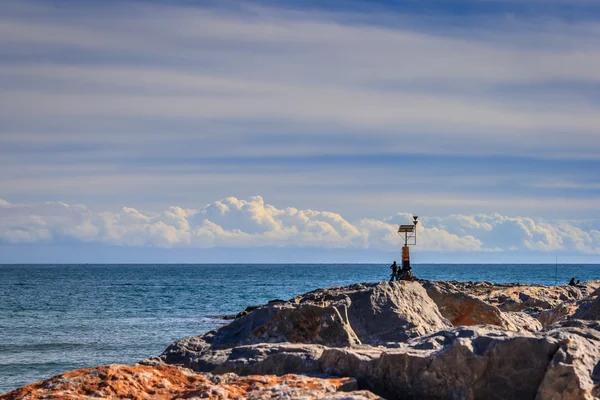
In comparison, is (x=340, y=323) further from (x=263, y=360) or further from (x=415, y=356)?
(x=415, y=356)

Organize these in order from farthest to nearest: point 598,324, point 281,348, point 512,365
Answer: point 598,324 < point 281,348 < point 512,365

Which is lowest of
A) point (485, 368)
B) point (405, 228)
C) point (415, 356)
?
point (485, 368)

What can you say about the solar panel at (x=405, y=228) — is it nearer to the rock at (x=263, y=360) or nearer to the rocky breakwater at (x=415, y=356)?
the rocky breakwater at (x=415, y=356)

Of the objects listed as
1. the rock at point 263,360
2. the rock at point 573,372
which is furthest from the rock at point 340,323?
the rock at point 573,372

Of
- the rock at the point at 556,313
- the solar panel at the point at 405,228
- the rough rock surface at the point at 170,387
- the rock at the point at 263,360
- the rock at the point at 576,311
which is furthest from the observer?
the solar panel at the point at 405,228


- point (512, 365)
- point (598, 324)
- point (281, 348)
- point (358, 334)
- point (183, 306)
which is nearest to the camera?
point (512, 365)

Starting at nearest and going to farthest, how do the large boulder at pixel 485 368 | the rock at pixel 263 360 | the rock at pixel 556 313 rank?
the large boulder at pixel 485 368, the rock at pixel 263 360, the rock at pixel 556 313

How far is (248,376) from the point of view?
994 cm

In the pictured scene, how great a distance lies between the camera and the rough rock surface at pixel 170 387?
888cm

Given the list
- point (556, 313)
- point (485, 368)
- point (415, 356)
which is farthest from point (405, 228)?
point (485, 368)

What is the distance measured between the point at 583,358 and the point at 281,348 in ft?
12.5

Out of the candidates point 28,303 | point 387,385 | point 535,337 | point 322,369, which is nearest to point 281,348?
point 322,369

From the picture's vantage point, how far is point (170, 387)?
9352mm

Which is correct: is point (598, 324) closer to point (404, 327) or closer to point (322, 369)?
point (404, 327)
